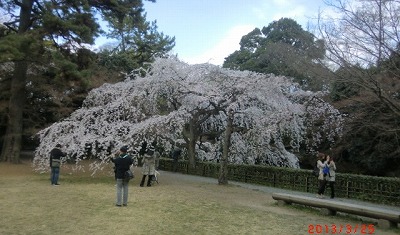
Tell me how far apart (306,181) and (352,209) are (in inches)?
236

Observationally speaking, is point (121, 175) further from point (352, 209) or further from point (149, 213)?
point (352, 209)

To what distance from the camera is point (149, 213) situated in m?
7.89

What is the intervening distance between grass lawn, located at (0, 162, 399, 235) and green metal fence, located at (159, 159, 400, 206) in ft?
8.79

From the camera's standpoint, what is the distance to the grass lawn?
652cm

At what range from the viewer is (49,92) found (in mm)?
18922

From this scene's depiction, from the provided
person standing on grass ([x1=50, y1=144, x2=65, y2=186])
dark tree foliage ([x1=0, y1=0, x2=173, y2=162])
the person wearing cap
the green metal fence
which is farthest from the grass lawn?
dark tree foliage ([x1=0, y1=0, x2=173, y2=162])

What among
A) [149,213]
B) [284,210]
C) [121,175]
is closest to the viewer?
[149,213]

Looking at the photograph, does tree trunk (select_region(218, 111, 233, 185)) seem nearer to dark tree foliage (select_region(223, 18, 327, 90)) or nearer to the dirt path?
the dirt path

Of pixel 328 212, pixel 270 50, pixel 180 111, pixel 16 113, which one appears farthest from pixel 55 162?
pixel 270 50

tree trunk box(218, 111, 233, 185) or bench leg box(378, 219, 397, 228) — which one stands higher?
tree trunk box(218, 111, 233, 185)

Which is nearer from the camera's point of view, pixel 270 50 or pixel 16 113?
pixel 16 113

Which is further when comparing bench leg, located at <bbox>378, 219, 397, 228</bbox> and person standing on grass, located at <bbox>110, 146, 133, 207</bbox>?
person standing on grass, located at <bbox>110, 146, 133, 207</bbox>

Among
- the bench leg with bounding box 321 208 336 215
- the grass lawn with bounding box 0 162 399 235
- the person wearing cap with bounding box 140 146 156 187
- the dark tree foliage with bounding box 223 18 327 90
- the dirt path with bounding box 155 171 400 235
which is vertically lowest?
the grass lawn with bounding box 0 162 399 235

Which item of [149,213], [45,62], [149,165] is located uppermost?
[45,62]
